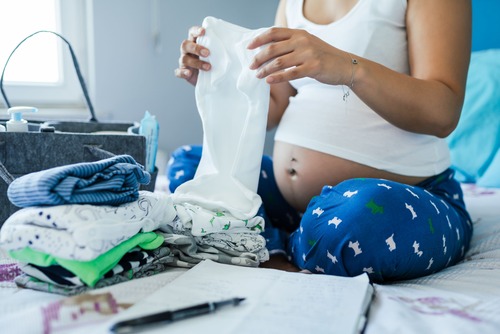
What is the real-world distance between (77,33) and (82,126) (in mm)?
918

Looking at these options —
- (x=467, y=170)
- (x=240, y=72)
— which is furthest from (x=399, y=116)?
(x=467, y=170)

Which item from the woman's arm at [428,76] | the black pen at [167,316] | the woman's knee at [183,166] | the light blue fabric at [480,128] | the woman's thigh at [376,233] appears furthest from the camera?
the light blue fabric at [480,128]

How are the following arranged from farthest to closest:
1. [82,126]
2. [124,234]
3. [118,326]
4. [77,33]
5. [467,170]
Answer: [77,33] < [467,170] < [82,126] < [124,234] < [118,326]

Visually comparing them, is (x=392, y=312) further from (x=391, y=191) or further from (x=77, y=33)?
(x=77, y=33)

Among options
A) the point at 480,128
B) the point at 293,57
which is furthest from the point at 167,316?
the point at 480,128

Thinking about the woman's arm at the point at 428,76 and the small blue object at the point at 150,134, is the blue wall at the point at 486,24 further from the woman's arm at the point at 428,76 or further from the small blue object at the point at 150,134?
the small blue object at the point at 150,134

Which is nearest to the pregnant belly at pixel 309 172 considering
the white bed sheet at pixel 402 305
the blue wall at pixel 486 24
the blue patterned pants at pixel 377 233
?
the blue patterned pants at pixel 377 233

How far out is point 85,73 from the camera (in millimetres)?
1869

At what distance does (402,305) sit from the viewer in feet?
1.87

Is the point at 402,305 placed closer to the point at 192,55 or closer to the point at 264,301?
the point at 264,301

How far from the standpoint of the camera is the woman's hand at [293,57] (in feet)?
2.38

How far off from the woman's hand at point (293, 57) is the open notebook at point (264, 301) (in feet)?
1.00

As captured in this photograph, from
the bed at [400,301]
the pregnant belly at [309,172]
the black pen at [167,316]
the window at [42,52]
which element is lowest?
the bed at [400,301]

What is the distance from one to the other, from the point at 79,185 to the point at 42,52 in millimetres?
1483
